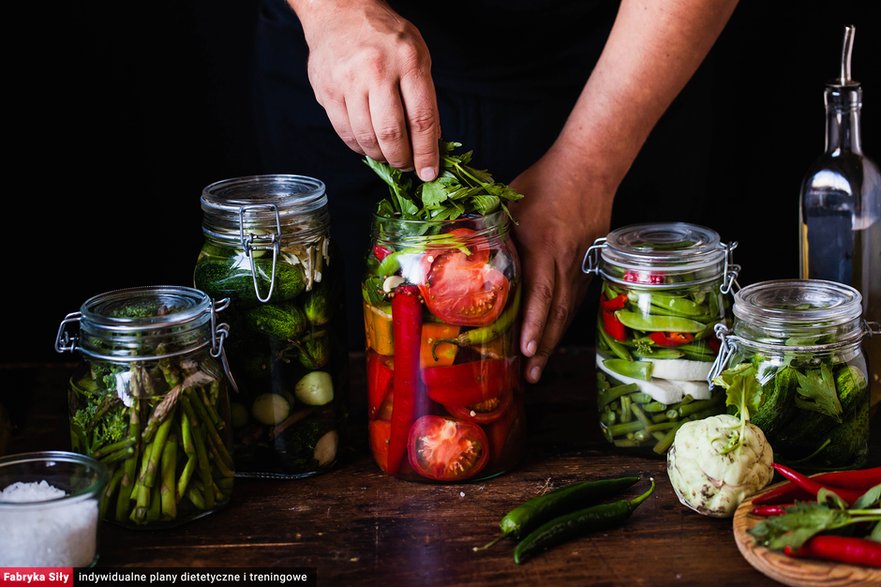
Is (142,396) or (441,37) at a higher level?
(441,37)

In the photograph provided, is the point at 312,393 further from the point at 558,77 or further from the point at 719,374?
the point at 558,77

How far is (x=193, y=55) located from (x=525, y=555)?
4.82 feet

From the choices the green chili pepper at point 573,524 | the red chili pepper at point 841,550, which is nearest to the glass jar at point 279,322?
the green chili pepper at point 573,524

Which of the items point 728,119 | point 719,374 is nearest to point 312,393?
point 719,374

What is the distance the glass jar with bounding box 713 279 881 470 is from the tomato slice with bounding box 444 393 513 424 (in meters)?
0.27

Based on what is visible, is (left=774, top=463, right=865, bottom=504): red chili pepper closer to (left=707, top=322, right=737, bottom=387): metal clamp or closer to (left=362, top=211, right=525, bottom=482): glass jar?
(left=707, top=322, right=737, bottom=387): metal clamp

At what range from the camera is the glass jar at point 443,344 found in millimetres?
1233

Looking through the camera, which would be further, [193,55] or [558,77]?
[193,55]

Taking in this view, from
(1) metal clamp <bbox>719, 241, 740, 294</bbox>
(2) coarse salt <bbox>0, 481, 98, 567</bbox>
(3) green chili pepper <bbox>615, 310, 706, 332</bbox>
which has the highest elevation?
(1) metal clamp <bbox>719, 241, 740, 294</bbox>

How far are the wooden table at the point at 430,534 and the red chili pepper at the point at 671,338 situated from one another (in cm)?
17

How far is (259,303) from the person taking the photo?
125 cm

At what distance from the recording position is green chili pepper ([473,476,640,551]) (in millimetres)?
1157

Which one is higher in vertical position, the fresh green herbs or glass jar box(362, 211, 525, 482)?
the fresh green herbs

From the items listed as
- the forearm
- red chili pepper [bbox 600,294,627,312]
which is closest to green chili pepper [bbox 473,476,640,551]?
red chili pepper [bbox 600,294,627,312]
